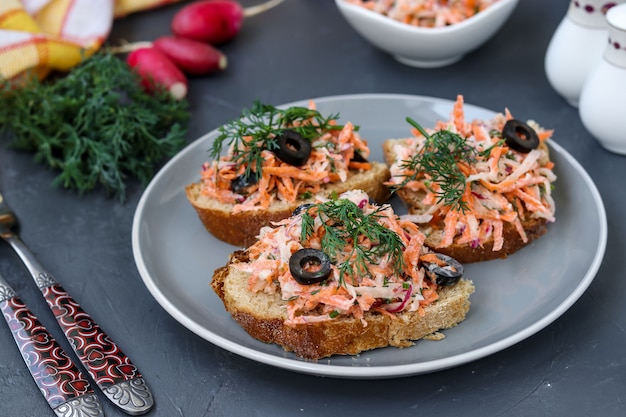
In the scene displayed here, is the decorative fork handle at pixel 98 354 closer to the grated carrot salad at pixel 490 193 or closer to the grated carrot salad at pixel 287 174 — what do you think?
the grated carrot salad at pixel 287 174

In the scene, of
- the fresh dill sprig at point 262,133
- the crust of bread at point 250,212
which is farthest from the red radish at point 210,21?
the crust of bread at point 250,212

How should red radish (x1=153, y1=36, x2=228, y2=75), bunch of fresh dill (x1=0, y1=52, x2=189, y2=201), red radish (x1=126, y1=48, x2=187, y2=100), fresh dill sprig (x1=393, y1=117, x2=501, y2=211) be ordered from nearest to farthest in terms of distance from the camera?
fresh dill sprig (x1=393, y1=117, x2=501, y2=211) → bunch of fresh dill (x1=0, y1=52, x2=189, y2=201) → red radish (x1=126, y1=48, x2=187, y2=100) → red radish (x1=153, y1=36, x2=228, y2=75)

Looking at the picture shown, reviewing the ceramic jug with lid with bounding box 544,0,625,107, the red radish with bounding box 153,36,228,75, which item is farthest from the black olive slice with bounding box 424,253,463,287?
the red radish with bounding box 153,36,228,75

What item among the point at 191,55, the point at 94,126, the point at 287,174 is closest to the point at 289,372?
the point at 287,174

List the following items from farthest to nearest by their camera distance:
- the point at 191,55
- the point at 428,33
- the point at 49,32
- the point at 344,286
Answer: the point at 49,32, the point at 191,55, the point at 428,33, the point at 344,286

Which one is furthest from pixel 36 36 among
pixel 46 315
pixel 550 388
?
pixel 550 388

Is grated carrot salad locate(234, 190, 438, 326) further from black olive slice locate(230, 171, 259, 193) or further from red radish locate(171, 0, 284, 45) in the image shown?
red radish locate(171, 0, 284, 45)

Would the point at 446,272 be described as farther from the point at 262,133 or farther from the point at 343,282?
the point at 262,133
